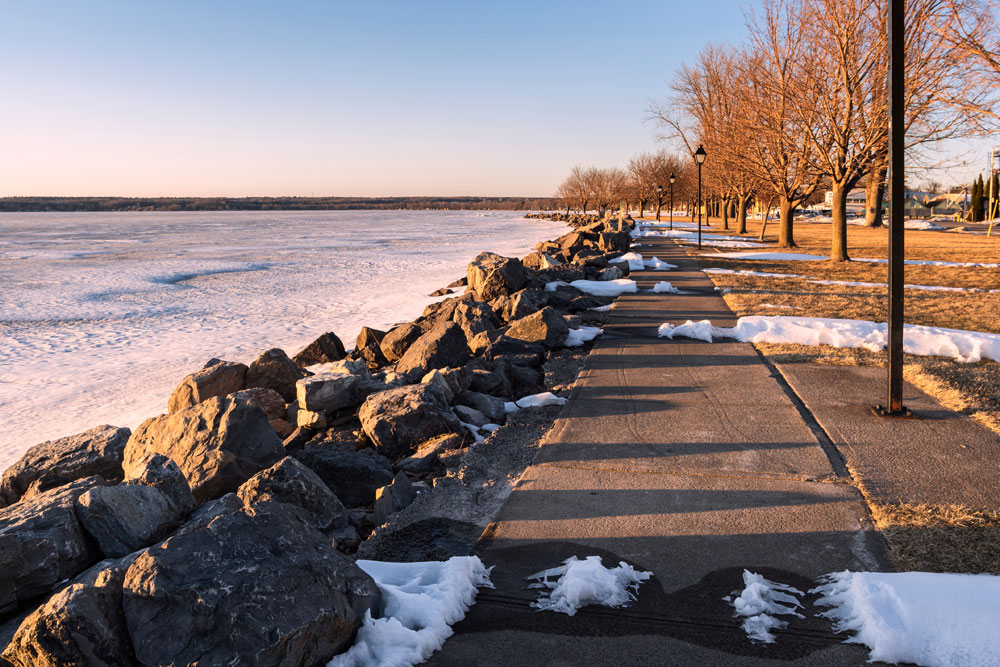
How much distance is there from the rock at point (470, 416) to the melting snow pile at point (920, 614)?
3.43 m

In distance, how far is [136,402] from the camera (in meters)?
9.64

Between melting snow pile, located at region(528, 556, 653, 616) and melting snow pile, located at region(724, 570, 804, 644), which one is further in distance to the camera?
melting snow pile, located at region(528, 556, 653, 616)

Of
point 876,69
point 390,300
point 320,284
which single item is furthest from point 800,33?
point 320,284

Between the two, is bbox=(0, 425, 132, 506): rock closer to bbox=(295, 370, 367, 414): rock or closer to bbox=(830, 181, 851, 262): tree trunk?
bbox=(295, 370, 367, 414): rock

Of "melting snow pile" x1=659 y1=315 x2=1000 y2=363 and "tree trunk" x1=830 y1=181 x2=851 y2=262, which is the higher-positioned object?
"tree trunk" x1=830 y1=181 x2=851 y2=262

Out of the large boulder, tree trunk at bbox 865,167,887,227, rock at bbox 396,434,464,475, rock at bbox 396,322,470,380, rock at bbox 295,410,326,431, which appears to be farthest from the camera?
tree trunk at bbox 865,167,887,227

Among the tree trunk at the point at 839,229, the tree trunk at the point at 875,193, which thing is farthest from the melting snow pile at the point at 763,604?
the tree trunk at the point at 875,193

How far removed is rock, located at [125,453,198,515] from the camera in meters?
3.71

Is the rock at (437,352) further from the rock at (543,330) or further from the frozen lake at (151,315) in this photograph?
the frozen lake at (151,315)

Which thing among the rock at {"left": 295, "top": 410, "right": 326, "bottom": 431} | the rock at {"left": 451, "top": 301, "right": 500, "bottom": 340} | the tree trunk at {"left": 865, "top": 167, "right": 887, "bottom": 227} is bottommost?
the rock at {"left": 295, "top": 410, "right": 326, "bottom": 431}

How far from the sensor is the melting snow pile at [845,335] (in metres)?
7.73

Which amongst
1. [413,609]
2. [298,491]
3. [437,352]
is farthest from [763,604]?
[437,352]

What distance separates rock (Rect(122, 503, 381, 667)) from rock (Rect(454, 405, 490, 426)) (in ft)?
10.7

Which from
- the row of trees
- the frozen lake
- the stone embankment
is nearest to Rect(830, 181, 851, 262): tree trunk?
the row of trees
